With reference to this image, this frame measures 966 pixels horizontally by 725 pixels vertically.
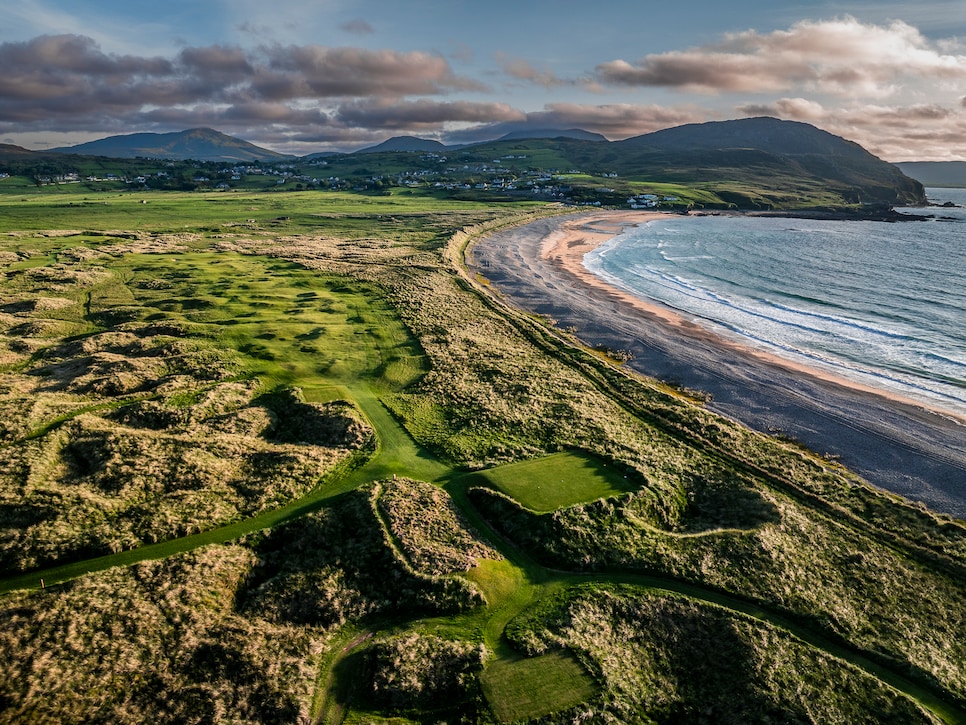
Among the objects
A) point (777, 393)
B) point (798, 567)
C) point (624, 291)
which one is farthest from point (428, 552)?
point (624, 291)

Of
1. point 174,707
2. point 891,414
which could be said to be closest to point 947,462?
point 891,414

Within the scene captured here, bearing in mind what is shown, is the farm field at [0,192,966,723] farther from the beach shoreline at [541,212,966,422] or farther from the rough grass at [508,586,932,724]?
the beach shoreline at [541,212,966,422]

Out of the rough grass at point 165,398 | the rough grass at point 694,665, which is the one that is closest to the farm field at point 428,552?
the rough grass at point 694,665

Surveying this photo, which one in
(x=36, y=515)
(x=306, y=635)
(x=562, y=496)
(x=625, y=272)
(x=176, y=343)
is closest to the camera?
(x=306, y=635)

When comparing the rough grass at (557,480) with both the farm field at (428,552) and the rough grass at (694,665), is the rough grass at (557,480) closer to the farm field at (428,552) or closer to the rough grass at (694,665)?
the farm field at (428,552)

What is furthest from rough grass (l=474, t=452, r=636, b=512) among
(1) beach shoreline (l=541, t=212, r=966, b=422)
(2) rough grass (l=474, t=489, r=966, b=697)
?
(1) beach shoreline (l=541, t=212, r=966, b=422)

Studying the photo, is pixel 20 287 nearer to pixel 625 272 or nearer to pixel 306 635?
pixel 306 635

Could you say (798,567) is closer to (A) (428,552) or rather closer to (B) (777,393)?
(A) (428,552)
